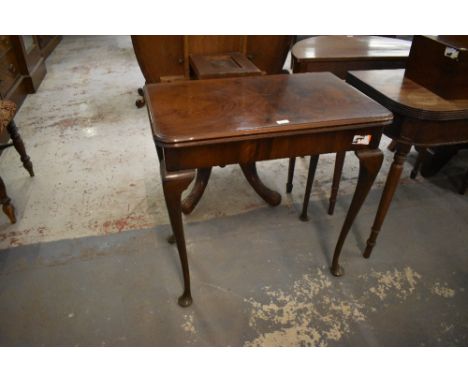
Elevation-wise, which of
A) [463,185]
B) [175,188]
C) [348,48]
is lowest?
[463,185]

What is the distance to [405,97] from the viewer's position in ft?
4.34

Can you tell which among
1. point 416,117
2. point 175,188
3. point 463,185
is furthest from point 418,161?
point 175,188

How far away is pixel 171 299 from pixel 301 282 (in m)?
0.61

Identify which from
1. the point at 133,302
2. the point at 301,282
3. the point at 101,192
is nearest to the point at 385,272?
the point at 301,282

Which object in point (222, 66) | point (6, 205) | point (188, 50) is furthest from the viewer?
point (188, 50)

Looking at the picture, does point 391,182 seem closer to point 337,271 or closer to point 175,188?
point 337,271

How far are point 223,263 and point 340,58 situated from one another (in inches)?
50.7

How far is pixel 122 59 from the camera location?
185 inches

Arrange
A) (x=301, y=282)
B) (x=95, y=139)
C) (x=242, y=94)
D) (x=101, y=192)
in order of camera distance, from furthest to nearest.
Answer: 1. (x=95, y=139)
2. (x=101, y=192)
3. (x=301, y=282)
4. (x=242, y=94)

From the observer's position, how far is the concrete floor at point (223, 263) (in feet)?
4.61

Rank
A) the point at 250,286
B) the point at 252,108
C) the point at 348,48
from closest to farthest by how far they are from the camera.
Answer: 1. the point at 252,108
2. the point at 250,286
3. the point at 348,48

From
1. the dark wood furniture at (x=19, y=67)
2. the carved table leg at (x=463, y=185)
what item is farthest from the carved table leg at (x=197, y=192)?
the dark wood furniture at (x=19, y=67)

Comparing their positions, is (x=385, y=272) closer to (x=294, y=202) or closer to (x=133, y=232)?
(x=294, y=202)

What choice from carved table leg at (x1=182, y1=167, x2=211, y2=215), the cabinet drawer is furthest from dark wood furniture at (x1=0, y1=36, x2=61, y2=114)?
carved table leg at (x1=182, y1=167, x2=211, y2=215)
